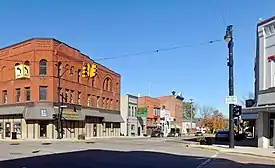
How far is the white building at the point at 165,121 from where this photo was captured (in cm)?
10656

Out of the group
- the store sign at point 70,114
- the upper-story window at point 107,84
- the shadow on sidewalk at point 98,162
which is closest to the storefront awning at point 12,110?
the store sign at point 70,114

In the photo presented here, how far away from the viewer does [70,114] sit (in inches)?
2307

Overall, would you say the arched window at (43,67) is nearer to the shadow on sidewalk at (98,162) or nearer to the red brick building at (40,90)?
the red brick building at (40,90)

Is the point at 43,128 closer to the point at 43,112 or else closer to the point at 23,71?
the point at 43,112

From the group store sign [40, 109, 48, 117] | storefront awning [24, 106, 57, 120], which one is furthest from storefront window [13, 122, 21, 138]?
store sign [40, 109, 48, 117]

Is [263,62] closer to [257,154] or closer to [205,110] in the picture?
[257,154]

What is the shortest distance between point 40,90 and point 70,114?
537 centimetres

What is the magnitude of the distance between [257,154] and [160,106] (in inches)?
3243

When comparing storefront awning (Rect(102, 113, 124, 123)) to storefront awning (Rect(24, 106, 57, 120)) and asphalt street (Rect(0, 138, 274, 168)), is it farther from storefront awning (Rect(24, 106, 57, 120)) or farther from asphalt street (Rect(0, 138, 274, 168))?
asphalt street (Rect(0, 138, 274, 168))

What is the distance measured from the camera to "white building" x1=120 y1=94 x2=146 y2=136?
87125 mm

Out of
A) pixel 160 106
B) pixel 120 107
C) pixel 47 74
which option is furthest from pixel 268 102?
pixel 160 106

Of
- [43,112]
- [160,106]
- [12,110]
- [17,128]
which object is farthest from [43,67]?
[160,106]

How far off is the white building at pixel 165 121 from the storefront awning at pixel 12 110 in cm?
5282

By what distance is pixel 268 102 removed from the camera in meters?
32.7
